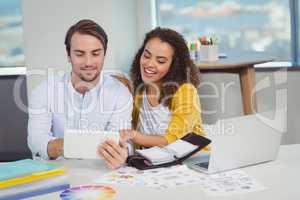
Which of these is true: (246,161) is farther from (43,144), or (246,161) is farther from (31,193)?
(43,144)

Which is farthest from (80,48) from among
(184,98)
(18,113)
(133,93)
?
(18,113)

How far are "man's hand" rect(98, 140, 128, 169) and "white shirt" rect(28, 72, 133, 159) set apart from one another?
344 mm

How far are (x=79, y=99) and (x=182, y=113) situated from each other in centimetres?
44

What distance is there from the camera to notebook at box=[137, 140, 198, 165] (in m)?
1.43

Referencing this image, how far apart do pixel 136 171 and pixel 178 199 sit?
11.2 inches

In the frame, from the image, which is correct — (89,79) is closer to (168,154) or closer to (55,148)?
(55,148)

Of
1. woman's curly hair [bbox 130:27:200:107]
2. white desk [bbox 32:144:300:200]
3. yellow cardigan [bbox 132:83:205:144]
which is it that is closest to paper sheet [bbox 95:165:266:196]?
white desk [bbox 32:144:300:200]

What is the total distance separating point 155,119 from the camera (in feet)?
6.25

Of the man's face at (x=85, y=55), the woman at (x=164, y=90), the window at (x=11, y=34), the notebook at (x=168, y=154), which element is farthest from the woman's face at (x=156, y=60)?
the window at (x=11, y=34)

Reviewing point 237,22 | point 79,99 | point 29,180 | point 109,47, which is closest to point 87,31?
point 79,99

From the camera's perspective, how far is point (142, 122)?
1924mm

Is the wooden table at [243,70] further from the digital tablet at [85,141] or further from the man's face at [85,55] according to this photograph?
the digital tablet at [85,141]

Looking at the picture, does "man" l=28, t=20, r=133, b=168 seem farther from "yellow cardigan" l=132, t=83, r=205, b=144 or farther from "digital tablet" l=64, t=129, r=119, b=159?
"digital tablet" l=64, t=129, r=119, b=159

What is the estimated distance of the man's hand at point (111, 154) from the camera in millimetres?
1423
